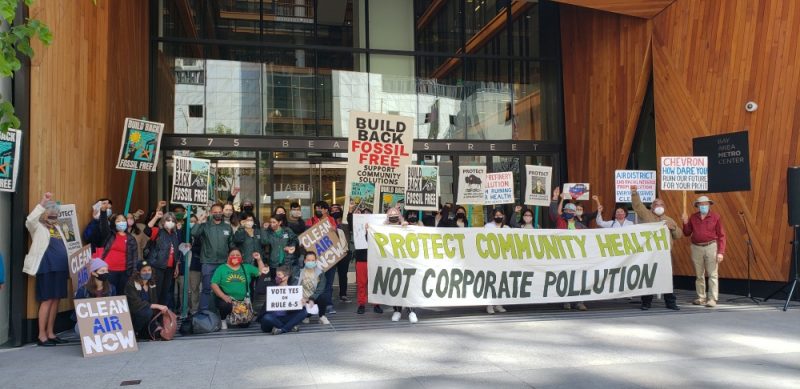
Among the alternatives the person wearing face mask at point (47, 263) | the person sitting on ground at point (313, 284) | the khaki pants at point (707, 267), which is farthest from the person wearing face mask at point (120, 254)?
the khaki pants at point (707, 267)

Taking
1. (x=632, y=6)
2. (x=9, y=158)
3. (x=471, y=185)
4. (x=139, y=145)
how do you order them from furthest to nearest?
1. (x=632, y=6)
2. (x=471, y=185)
3. (x=139, y=145)
4. (x=9, y=158)

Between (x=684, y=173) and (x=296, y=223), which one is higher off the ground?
(x=684, y=173)

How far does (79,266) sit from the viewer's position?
8672 mm

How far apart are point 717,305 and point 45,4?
1176cm

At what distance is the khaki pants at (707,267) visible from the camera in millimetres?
10961

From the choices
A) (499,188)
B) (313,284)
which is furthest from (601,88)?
(313,284)

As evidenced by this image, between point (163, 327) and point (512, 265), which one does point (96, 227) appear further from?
point (512, 265)

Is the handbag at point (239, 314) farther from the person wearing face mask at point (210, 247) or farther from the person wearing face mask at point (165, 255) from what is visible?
the person wearing face mask at point (165, 255)

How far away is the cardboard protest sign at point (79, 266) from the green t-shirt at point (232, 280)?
1.71 metres

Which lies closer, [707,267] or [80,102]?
[80,102]

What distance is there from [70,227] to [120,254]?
83 centimetres

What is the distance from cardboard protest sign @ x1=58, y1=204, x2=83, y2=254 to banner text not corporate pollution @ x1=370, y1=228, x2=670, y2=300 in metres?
4.48

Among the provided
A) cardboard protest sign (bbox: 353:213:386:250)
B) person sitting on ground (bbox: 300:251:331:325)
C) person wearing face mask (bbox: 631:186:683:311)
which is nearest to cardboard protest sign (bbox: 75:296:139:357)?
person sitting on ground (bbox: 300:251:331:325)

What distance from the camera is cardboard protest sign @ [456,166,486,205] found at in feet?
42.0
